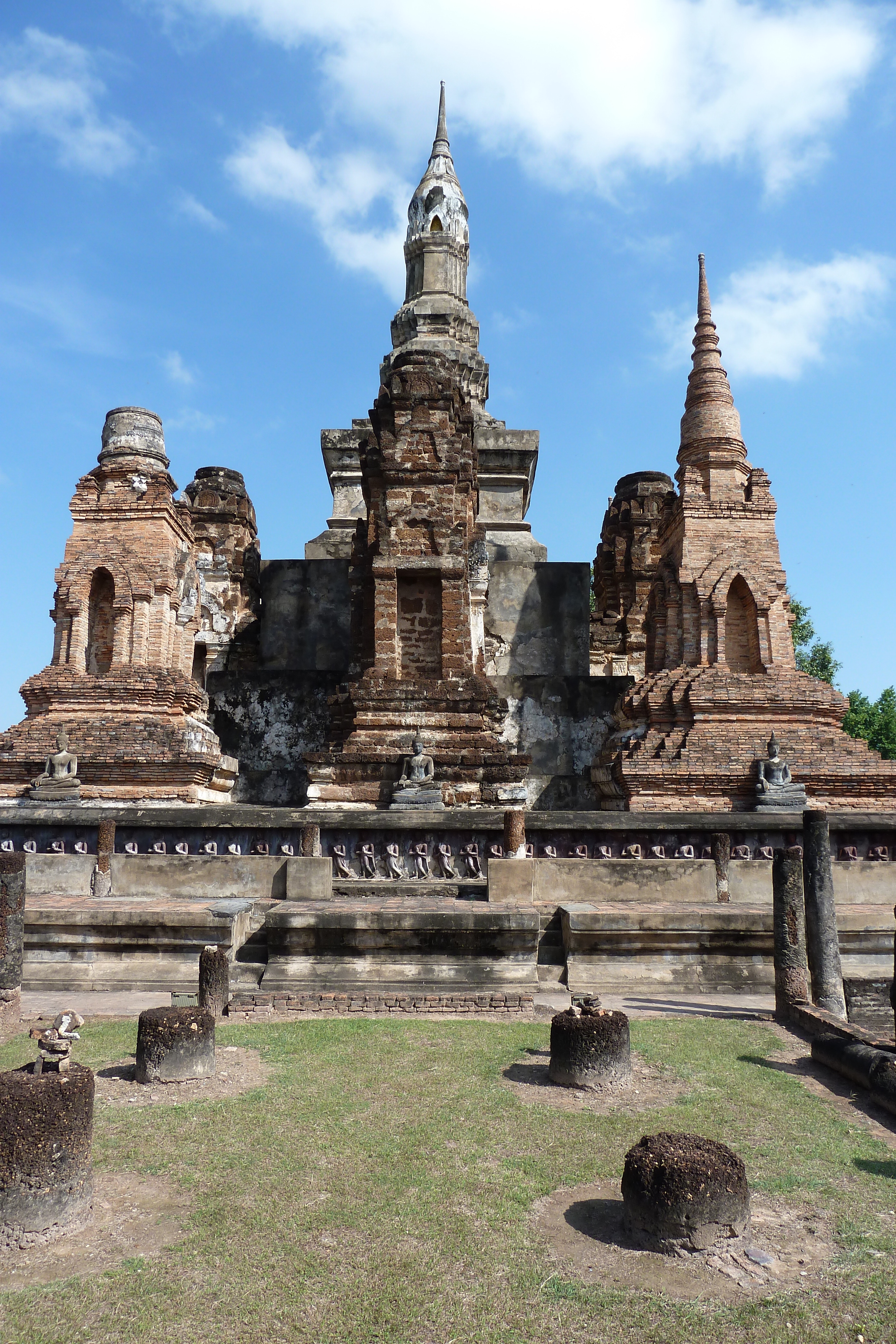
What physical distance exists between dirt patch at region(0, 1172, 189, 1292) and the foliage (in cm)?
3358

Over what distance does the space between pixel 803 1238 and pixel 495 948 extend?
3.91 meters

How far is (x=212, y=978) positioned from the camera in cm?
630

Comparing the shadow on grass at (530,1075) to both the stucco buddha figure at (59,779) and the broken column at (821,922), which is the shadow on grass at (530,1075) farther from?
the stucco buddha figure at (59,779)

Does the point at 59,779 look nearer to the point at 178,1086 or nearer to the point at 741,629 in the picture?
the point at 178,1086

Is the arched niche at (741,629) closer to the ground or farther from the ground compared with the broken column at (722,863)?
farther from the ground

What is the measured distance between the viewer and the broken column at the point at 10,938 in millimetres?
6012

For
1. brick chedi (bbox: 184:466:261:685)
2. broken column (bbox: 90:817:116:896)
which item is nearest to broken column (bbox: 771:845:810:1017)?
broken column (bbox: 90:817:116:896)

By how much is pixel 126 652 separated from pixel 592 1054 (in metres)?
10.8

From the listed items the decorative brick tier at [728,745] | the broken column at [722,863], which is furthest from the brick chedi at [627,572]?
the broken column at [722,863]

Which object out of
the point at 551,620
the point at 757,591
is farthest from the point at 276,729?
the point at 757,591

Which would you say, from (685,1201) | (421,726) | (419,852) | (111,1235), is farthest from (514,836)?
(111,1235)

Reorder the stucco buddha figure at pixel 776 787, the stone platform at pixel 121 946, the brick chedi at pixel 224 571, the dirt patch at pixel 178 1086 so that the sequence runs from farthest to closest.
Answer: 1. the brick chedi at pixel 224 571
2. the stucco buddha figure at pixel 776 787
3. the stone platform at pixel 121 946
4. the dirt patch at pixel 178 1086

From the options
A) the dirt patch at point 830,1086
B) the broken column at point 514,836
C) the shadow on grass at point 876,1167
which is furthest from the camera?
the broken column at point 514,836

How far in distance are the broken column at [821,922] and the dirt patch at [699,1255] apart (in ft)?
10.7
